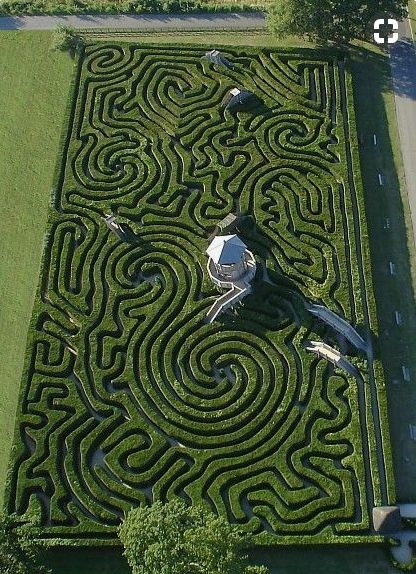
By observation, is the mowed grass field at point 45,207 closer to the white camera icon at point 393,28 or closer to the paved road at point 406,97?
the paved road at point 406,97

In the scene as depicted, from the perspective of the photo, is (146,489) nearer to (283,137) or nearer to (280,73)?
(283,137)

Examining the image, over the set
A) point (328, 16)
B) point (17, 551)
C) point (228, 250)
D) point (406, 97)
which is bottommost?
point (17, 551)

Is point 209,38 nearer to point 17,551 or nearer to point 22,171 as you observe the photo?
point 22,171

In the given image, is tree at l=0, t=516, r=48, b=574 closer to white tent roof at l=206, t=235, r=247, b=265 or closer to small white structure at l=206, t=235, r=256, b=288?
small white structure at l=206, t=235, r=256, b=288

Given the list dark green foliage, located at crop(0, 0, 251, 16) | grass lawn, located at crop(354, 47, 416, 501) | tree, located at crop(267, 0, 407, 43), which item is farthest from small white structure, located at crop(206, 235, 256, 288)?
dark green foliage, located at crop(0, 0, 251, 16)

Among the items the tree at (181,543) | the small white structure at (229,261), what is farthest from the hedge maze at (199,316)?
the tree at (181,543)

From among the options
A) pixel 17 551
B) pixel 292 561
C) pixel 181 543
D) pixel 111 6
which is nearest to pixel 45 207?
pixel 111 6
